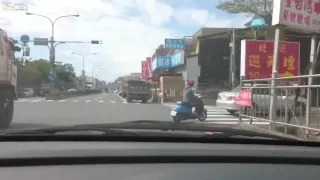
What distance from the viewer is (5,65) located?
34.1ft

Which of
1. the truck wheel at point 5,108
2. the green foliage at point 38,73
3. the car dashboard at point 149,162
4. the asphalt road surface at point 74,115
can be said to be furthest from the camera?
the green foliage at point 38,73

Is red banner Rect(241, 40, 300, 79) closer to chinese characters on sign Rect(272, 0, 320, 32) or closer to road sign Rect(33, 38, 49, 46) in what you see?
chinese characters on sign Rect(272, 0, 320, 32)

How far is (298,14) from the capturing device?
12.1 m

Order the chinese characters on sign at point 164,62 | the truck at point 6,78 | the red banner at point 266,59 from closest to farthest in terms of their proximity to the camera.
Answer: the truck at point 6,78, the red banner at point 266,59, the chinese characters on sign at point 164,62

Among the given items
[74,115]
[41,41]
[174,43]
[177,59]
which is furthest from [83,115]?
[177,59]

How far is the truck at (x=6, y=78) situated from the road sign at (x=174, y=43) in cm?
3455

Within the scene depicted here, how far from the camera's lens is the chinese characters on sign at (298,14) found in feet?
38.3

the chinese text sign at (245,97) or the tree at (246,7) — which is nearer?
the chinese text sign at (245,97)

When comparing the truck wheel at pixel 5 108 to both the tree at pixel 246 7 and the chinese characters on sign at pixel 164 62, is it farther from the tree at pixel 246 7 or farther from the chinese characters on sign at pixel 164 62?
the chinese characters on sign at pixel 164 62

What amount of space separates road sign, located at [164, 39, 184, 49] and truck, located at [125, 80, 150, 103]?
886 cm

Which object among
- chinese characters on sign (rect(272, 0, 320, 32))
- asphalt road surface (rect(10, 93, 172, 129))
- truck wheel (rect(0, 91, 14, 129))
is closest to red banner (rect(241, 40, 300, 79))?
chinese characters on sign (rect(272, 0, 320, 32))

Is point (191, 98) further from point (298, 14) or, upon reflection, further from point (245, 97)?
point (298, 14)

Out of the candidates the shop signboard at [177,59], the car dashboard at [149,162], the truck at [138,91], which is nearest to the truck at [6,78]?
the car dashboard at [149,162]

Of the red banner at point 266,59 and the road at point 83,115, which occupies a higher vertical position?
the red banner at point 266,59
